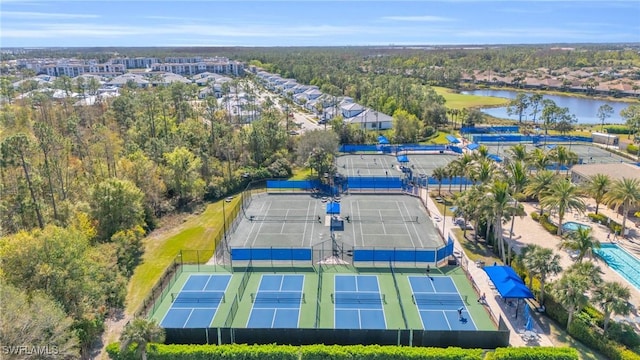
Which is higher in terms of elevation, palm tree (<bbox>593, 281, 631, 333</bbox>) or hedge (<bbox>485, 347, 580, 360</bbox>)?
palm tree (<bbox>593, 281, 631, 333</bbox>)

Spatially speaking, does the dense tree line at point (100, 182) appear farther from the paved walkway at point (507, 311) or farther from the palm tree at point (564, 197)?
the palm tree at point (564, 197)

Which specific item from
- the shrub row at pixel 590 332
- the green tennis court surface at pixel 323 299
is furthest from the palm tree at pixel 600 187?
Result: the green tennis court surface at pixel 323 299

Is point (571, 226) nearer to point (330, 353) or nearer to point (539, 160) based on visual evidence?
point (539, 160)

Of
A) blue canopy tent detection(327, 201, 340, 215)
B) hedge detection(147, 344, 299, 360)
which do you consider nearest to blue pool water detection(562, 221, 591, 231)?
blue canopy tent detection(327, 201, 340, 215)

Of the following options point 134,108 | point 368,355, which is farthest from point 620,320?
point 134,108

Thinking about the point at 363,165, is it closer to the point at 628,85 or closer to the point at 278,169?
the point at 278,169

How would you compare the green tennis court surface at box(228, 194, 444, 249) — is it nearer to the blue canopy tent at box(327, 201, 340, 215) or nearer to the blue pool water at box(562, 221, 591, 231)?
the blue canopy tent at box(327, 201, 340, 215)
